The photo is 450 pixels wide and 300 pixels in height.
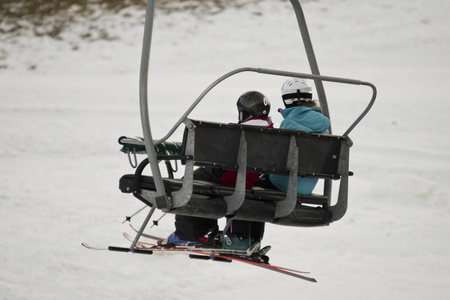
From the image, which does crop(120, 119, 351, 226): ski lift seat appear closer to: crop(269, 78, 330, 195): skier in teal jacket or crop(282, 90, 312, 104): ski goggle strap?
crop(269, 78, 330, 195): skier in teal jacket

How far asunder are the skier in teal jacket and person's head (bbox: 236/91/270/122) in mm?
142

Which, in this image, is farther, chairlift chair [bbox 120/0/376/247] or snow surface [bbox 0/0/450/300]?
snow surface [bbox 0/0/450/300]

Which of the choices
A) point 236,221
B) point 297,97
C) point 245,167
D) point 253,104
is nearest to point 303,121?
point 297,97

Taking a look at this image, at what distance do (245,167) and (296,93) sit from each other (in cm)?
86

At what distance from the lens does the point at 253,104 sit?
5914mm

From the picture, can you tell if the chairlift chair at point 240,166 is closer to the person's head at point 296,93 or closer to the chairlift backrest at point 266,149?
the chairlift backrest at point 266,149

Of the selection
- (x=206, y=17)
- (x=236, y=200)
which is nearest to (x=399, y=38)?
(x=206, y=17)

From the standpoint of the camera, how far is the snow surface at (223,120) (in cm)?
1293

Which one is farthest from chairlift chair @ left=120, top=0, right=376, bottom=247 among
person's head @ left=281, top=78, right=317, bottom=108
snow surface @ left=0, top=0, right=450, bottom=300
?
snow surface @ left=0, top=0, right=450, bottom=300

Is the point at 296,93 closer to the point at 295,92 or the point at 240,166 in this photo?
the point at 295,92

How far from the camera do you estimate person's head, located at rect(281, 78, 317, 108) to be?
19.4 ft

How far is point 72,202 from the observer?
16391mm

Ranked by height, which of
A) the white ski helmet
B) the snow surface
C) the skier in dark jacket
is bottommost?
the snow surface

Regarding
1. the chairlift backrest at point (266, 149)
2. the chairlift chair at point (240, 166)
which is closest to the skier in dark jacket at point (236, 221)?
the chairlift chair at point (240, 166)
